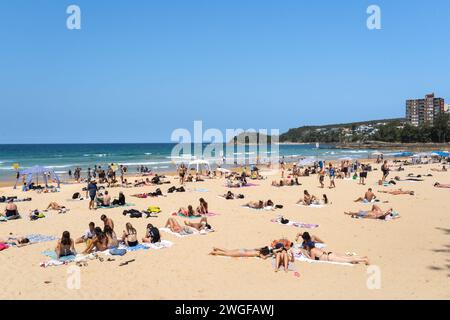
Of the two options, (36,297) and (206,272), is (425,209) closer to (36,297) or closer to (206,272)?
(206,272)

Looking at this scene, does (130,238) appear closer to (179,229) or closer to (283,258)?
(179,229)

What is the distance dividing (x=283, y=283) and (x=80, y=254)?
13.8 feet

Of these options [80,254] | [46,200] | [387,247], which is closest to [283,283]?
[387,247]

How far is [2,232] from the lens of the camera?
1093 cm

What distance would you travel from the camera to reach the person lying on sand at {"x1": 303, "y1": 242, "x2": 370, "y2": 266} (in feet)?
25.1

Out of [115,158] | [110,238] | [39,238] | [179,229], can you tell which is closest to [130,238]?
[110,238]

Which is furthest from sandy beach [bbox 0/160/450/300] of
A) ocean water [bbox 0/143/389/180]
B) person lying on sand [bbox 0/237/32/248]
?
ocean water [bbox 0/143/389/180]

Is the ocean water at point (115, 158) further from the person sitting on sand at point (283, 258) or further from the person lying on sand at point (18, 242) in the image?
the person sitting on sand at point (283, 258)

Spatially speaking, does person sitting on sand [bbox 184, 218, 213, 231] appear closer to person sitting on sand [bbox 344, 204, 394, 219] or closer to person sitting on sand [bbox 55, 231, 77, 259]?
person sitting on sand [bbox 55, 231, 77, 259]

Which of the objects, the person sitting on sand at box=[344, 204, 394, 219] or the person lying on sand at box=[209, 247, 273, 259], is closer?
the person lying on sand at box=[209, 247, 273, 259]

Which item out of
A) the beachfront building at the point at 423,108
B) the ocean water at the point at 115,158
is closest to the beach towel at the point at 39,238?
the ocean water at the point at 115,158

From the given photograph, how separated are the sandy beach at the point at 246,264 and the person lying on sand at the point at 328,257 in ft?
0.61

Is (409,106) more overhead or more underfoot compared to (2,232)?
more overhead

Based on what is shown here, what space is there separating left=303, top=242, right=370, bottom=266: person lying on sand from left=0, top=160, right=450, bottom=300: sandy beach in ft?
0.61
